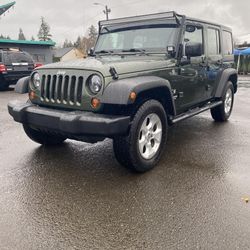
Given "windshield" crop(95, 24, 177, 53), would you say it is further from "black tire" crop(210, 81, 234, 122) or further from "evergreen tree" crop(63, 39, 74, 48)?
"evergreen tree" crop(63, 39, 74, 48)

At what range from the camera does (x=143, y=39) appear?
4.70 metres

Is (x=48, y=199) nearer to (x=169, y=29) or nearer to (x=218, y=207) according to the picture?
(x=218, y=207)

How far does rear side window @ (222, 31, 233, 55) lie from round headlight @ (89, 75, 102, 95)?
3767 mm

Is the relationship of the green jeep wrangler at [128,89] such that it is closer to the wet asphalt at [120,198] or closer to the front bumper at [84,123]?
the front bumper at [84,123]

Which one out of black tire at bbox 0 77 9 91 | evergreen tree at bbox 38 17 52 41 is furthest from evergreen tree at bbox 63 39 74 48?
black tire at bbox 0 77 9 91

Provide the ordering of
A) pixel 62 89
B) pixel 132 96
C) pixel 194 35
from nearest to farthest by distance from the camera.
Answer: pixel 132 96 → pixel 62 89 → pixel 194 35

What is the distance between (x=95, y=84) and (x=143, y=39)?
1602mm

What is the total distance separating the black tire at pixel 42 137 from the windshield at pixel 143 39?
1665mm

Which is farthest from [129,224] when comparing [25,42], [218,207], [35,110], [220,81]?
[25,42]

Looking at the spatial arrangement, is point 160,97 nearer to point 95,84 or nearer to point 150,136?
point 150,136

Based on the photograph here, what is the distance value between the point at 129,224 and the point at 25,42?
27.4m

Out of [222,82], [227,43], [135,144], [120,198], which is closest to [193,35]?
[222,82]

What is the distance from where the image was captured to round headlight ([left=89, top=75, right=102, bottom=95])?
3469 millimetres

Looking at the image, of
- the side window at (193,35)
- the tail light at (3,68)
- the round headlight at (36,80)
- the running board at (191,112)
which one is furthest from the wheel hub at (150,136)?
the tail light at (3,68)
